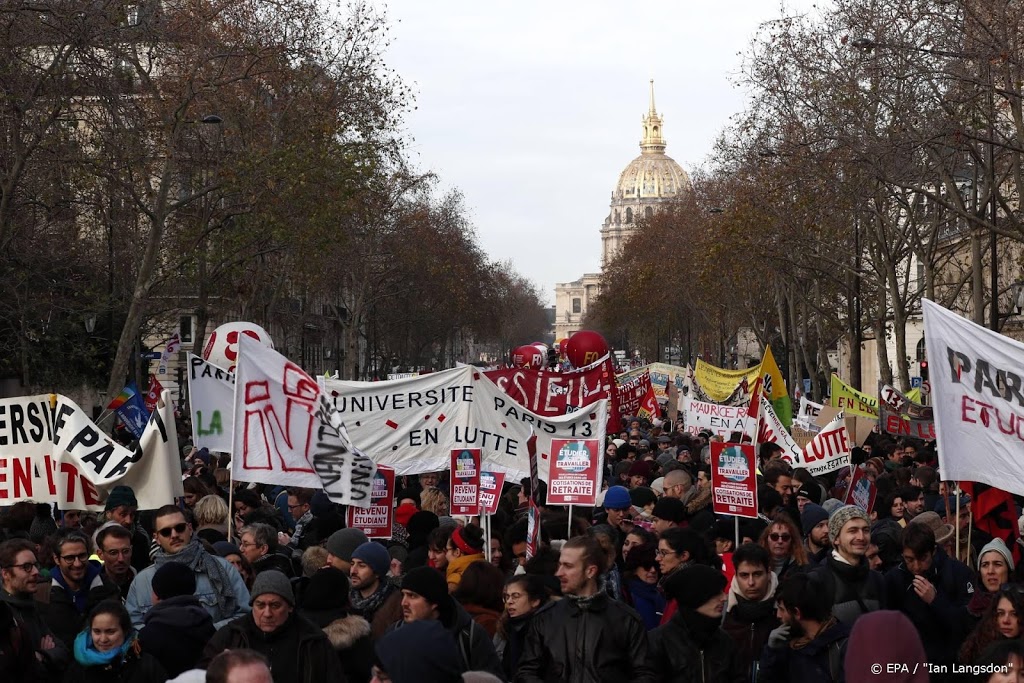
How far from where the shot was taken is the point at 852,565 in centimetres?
760

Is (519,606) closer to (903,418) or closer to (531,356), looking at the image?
(903,418)

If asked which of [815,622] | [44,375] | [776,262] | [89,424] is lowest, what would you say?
[815,622]

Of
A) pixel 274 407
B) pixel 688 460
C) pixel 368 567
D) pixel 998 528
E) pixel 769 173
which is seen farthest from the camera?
pixel 769 173

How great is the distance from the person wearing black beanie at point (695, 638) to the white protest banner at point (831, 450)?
30.3 feet

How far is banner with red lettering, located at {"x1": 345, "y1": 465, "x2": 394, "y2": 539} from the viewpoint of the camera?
10.6 meters

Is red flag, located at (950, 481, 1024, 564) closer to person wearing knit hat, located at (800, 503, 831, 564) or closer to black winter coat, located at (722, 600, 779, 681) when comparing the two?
person wearing knit hat, located at (800, 503, 831, 564)

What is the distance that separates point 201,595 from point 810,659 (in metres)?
2.80

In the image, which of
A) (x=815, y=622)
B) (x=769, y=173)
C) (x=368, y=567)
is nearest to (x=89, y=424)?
(x=368, y=567)

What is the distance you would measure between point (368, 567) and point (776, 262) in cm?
3490

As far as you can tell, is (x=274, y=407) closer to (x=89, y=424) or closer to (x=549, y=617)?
(x=89, y=424)

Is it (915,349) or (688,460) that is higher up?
(915,349)

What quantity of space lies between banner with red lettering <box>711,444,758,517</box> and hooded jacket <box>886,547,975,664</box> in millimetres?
2499

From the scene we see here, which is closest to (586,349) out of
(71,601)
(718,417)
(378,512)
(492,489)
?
(718,417)

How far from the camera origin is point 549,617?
6.62 meters
